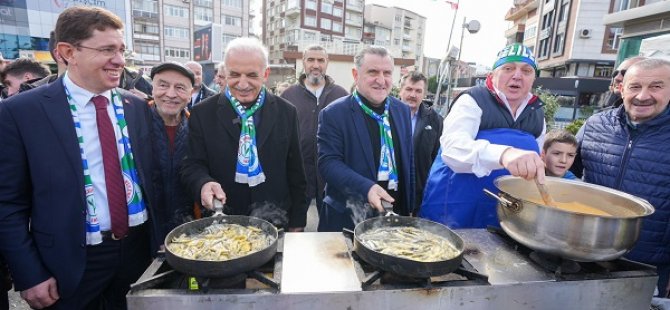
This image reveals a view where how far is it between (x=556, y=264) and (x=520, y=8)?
56275mm

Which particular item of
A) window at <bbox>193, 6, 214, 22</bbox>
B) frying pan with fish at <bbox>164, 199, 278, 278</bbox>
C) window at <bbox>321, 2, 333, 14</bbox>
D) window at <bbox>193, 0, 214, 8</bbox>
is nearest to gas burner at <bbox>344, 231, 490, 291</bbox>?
frying pan with fish at <bbox>164, 199, 278, 278</bbox>

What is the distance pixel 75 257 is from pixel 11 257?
28cm

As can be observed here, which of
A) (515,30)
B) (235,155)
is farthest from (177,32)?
(235,155)

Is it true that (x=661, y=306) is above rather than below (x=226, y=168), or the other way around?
below

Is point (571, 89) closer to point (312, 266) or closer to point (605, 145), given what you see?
point (605, 145)

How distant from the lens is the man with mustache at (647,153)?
2307 mm

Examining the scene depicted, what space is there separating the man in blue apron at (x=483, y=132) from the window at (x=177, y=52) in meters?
52.3

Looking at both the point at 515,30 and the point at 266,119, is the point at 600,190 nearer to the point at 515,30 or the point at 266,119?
the point at 266,119

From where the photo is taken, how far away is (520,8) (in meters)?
48.1

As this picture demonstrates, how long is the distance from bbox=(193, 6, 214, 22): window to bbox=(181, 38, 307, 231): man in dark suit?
5298 centimetres

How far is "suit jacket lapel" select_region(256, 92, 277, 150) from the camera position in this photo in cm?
265

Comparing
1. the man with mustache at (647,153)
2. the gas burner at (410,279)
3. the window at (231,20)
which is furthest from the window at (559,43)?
the window at (231,20)

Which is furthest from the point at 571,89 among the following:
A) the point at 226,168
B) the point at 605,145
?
the point at 226,168

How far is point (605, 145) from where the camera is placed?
8.55 ft
